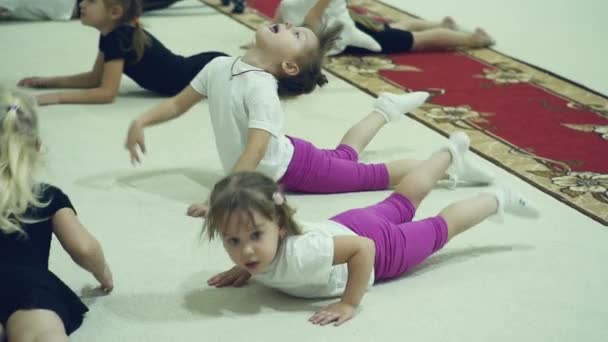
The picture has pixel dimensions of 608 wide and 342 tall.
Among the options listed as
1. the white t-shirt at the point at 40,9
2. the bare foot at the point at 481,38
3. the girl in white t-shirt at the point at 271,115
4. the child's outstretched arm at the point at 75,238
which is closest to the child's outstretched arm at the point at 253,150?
the girl in white t-shirt at the point at 271,115

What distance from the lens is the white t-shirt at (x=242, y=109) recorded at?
6.31 ft

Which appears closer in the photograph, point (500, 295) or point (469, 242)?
point (500, 295)

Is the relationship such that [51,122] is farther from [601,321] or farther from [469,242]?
[601,321]

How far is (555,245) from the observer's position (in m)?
1.88

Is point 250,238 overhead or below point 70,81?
overhead

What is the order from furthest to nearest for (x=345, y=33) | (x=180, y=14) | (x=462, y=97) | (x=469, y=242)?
(x=180, y=14) → (x=345, y=33) → (x=462, y=97) → (x=469, y=242)

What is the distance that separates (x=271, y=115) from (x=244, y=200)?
1.66 ft

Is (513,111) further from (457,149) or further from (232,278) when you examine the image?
(232,278)

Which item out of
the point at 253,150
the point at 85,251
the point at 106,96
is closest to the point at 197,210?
the point at 253,150

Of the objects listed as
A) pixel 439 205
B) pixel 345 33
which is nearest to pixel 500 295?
pixel 439 205

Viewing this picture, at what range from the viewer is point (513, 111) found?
2756 mm

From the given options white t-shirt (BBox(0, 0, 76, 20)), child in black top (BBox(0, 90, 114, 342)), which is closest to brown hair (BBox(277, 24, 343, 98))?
child in black top (BBox(0, 90, 114, 342))

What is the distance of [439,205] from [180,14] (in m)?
2.23

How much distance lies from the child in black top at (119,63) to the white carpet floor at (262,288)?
0.05 metres
